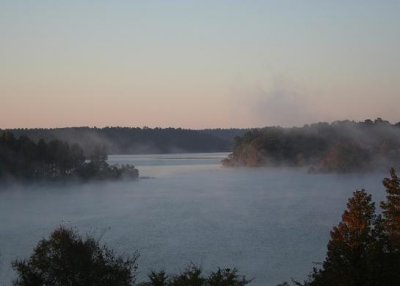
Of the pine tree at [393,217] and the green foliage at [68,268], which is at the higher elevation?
the pine tree at [393,217]

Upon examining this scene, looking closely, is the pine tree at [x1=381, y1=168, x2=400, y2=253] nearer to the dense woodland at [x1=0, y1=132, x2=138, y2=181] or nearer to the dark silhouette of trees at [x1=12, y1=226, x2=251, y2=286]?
the dark silhouette of trees at [x1=12, y1=226, x2=251, y2=286]

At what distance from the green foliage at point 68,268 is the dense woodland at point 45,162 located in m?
85.2

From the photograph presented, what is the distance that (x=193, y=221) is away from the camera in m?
58.8

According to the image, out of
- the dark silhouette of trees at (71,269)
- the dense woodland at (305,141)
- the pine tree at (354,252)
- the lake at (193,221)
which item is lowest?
the lake at (193,221)

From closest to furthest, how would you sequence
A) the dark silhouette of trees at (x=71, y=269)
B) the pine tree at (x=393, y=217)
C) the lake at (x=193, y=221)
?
the pine tree at (x=393, y=217)
the dark silhouette of trees at (x=71, y=269)
the lake at (x=193, y=221)

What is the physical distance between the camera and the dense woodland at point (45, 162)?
105m

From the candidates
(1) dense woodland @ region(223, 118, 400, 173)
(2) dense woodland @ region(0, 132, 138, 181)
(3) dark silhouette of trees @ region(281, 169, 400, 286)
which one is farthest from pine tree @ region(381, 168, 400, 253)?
(1) dense woodland @ region(223, 118, 400, 173)

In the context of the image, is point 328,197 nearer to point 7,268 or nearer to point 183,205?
point 183,205

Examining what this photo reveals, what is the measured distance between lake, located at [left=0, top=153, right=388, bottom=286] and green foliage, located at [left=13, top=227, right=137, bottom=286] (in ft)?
31.1

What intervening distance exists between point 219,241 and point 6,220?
91.2 feet

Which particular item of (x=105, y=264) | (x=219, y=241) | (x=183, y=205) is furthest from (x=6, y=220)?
(x=105, y=264)

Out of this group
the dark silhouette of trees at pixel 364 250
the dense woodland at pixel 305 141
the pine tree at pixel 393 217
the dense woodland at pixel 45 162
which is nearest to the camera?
the dark silhouette of trees at pixel 364 250

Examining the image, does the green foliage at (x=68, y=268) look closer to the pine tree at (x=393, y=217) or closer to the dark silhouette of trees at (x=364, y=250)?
the dark silhouette of trees at (x=364, y=250)

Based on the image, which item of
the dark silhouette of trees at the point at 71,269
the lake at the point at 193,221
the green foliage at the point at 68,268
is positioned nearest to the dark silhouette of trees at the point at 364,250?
the dark silhouette of trees at the point at 71,269
